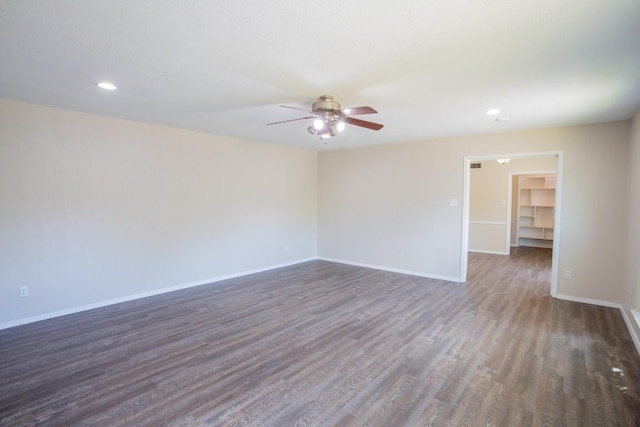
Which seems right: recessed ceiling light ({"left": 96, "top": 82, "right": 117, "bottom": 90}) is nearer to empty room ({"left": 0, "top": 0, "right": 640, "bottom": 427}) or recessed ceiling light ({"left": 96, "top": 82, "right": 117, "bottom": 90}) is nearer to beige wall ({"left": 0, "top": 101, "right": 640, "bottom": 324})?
empty room ({"left": 0, "top": 0, "right": 640, "bottom": 427})

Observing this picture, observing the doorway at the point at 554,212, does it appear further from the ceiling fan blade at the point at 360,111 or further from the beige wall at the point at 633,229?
the ceiling fan blade at the point at 360,111

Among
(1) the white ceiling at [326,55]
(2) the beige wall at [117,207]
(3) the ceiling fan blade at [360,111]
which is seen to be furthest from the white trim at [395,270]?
(3) the ceiling fan blade at [360,111]

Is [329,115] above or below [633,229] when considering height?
above

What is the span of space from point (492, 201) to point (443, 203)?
3498 mm

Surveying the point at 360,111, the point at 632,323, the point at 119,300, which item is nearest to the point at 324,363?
the point at 360,111

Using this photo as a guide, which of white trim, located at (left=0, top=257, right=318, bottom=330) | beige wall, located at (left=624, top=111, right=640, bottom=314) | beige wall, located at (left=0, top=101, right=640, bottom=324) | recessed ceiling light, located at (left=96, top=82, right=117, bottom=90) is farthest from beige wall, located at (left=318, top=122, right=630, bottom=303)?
recessed ceiling light, located at (left=96, top=82, right=117, bottom=90)

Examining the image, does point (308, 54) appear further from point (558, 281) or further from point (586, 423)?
point (558, 281)

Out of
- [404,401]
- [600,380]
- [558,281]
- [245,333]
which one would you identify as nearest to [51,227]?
[245,333]

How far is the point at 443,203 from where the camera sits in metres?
→ 5.61

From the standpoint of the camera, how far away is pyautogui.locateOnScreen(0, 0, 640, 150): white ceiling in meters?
1.76

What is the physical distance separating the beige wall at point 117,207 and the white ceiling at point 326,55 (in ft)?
1.75

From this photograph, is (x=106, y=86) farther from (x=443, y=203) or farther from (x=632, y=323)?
(x=632, y=323)

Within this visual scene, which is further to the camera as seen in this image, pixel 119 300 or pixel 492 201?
pixel 492 201

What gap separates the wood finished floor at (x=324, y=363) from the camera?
2166 millimetres
